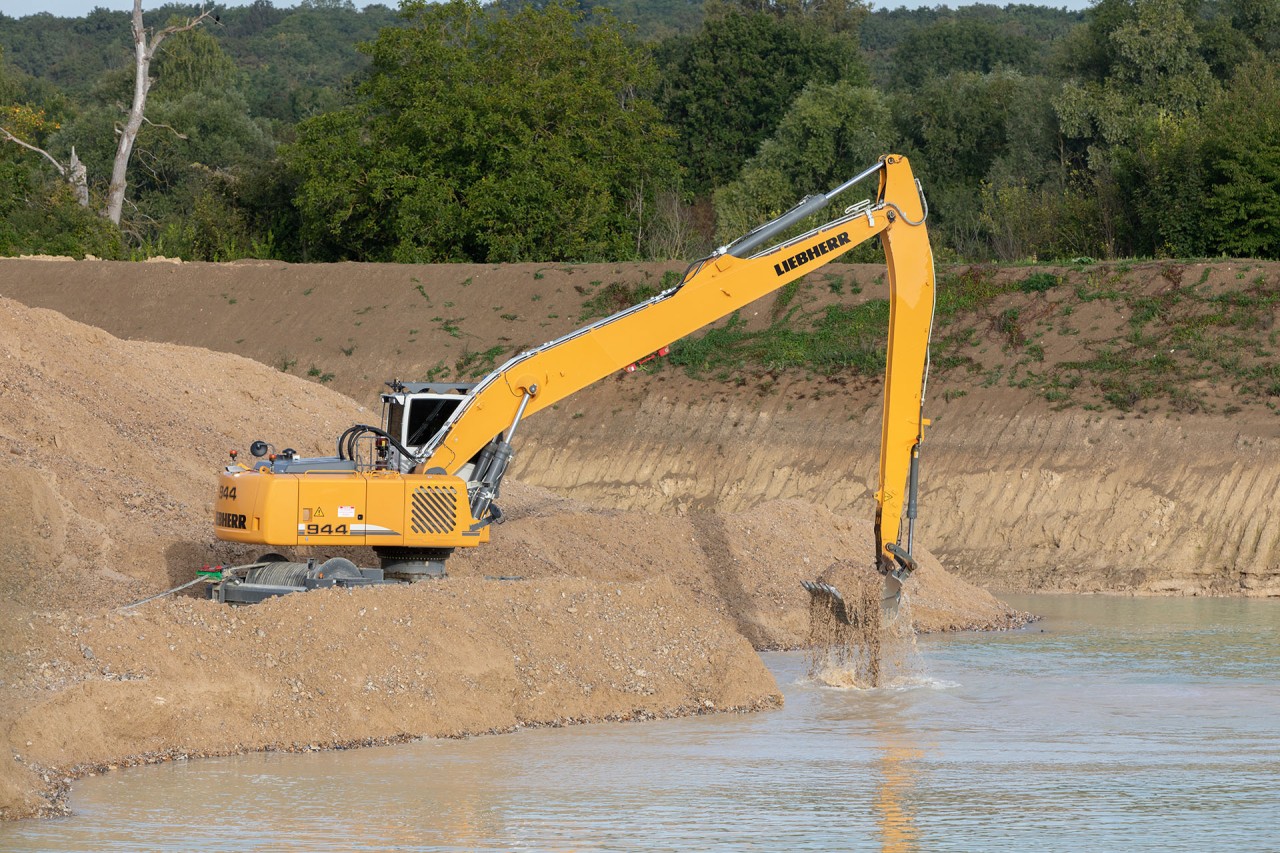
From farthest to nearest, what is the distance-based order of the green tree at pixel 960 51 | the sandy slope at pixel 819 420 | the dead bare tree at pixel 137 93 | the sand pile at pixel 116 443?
the green tree at pixel 960 51 → the dead bare tree at pixel 137 93 → the sandy slope at pixel 819 420 → the sand pile at pixel 116 443

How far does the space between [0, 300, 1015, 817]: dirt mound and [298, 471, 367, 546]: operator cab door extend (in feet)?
3.31

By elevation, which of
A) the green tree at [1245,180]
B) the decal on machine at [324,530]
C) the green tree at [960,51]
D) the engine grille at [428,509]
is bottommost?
the decal on machine at [324,530]

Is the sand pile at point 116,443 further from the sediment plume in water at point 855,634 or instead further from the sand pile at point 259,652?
the sediment plume in water at point 855,634

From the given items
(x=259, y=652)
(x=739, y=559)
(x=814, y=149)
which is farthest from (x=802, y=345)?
(x=259, y=652)

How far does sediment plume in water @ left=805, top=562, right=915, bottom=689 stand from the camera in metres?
17.9

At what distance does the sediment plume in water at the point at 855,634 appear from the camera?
1788cm

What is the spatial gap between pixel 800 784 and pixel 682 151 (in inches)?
2024

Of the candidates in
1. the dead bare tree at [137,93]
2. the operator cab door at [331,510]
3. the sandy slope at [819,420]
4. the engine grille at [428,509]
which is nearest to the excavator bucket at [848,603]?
the engine grille at [428,509]

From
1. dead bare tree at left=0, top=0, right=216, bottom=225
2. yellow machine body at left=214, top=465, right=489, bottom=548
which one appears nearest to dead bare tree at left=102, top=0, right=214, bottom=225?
dead bare tree at left=0, top=0, right=216, bottom=225

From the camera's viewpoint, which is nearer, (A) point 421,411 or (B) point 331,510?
(B) point 331,510

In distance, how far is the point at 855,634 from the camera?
18.1 m

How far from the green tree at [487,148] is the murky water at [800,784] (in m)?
30.6

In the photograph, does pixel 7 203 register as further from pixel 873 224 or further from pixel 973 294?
pixel 873 224

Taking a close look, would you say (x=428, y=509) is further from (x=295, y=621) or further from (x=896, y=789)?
(x=896, y=789)
